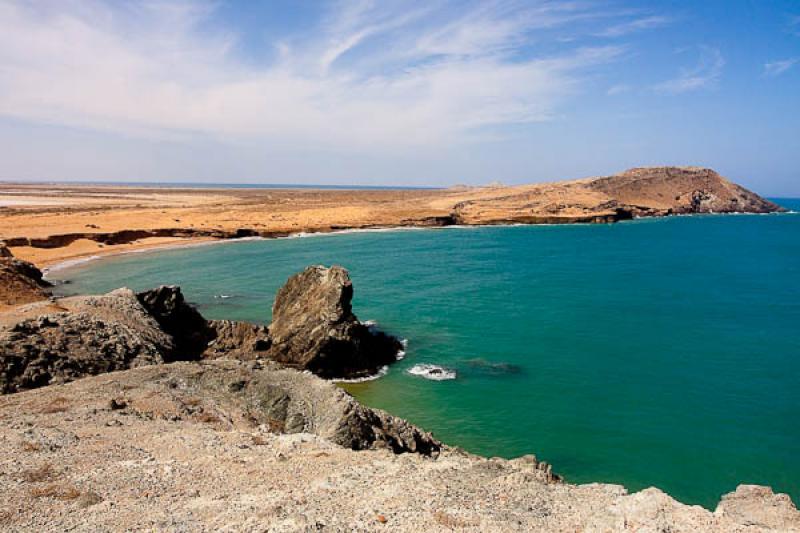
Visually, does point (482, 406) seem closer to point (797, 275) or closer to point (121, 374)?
point (121, 374)

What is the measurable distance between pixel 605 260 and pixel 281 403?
59.2 m

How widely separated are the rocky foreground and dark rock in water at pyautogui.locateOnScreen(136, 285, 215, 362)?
18.1 feet

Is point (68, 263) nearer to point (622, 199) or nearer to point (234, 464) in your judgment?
point (234, 464)

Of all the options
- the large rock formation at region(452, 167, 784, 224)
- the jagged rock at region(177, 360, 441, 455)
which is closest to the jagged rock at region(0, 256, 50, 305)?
the jagged rock at region(177, 360, 441, 455)

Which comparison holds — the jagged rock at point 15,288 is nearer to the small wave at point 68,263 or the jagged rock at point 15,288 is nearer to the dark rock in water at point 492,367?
the small wave at point 68,263

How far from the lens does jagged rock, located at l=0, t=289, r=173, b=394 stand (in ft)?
63.5

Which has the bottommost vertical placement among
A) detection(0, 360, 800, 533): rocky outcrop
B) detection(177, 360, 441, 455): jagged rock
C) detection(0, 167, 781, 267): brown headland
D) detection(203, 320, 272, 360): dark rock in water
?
detection(203, 320, 272, 360): dark rock in water

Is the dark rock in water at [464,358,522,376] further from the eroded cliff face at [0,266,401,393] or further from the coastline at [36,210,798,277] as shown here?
the coastline at [36,210,798,277]

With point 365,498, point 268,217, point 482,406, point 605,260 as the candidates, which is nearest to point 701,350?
point 482,406

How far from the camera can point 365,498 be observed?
11.4 meters

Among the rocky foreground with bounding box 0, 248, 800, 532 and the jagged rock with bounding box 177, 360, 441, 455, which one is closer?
the rocky foreground with bounding box 0, 248, 800, 532

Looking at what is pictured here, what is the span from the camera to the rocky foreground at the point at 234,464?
10.5 meters

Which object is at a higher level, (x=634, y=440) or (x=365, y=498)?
(x=365, y=498)

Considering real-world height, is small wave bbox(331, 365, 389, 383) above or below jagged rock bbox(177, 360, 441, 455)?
below
